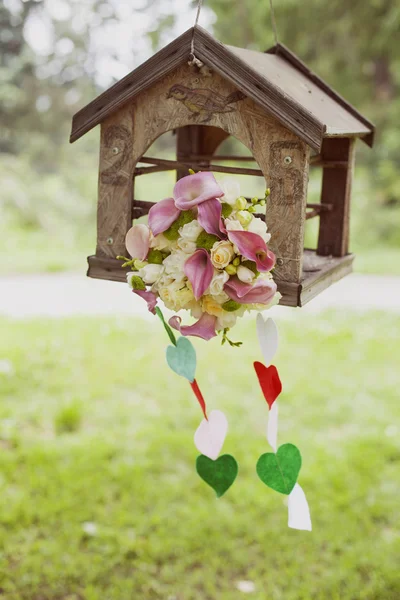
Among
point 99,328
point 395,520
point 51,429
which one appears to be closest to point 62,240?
point 99,328

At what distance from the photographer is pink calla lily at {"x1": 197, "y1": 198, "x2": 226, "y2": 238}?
1.20m

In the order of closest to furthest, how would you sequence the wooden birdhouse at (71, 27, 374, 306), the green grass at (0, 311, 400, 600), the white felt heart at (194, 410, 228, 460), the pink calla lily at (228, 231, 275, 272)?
the pink calla lily at (228, 231, 275, 272) → the wooden birdhouse at (71, 27, 374, 306) → the white felt heart at (194, 410, 228, 460) → the green grass at (0, 311, 400, 600)

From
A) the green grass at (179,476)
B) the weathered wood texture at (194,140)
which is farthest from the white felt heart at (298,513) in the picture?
the green grass at (179,476)

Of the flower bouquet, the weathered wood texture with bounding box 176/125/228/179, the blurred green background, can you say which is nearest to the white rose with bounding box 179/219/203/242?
the flower bouquet

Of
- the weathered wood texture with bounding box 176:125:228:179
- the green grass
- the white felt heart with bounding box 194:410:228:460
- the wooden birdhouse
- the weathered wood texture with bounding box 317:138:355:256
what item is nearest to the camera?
the wooden birdhouse

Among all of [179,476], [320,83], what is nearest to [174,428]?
[179,476]

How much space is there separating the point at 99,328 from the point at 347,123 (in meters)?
3.42

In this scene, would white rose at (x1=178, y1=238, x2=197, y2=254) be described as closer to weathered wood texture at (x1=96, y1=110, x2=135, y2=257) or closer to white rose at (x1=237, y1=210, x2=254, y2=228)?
white rose at (x1=237, y1=210, x2=254, y2=228)

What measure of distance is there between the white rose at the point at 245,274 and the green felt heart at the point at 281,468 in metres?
0.38

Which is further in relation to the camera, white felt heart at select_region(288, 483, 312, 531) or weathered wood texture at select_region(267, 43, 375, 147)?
weathered wood texture at select_region(267, 43, 375, 147)

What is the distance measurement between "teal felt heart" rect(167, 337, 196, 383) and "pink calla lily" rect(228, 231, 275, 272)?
20 centimetres

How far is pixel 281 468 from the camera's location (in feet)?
4.52

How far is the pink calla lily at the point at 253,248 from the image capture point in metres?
1.18

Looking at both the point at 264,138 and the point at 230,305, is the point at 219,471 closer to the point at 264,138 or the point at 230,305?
the point at 230,305
